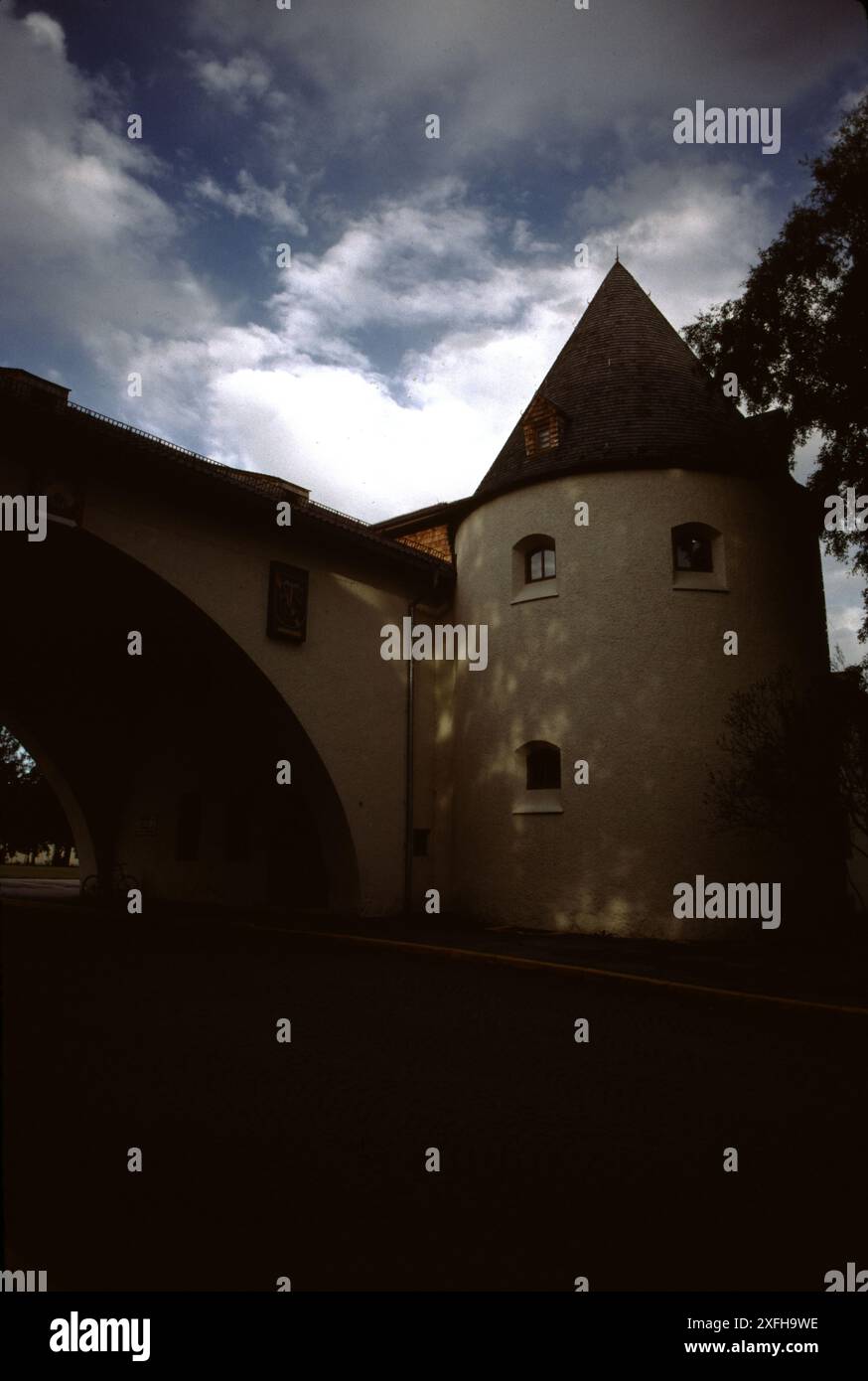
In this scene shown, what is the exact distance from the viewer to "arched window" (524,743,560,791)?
→ 51.2ft

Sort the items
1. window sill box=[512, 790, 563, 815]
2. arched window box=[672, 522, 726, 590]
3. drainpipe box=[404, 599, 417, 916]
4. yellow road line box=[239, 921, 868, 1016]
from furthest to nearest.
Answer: drainpipe box=[404, 599, 417, 916], arched window box=[672, 522, 726, 590], window sill box=[512, 790, 563, 815], yellow road line box=[239, 921, 868, 1016]

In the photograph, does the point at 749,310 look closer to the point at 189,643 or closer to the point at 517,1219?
the point at 189,643

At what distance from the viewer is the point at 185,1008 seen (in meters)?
7.26

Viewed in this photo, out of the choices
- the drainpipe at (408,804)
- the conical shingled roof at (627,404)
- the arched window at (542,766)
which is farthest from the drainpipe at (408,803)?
the conical shingled roof at (627,404)

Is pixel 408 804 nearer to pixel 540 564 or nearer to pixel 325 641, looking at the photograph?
pixel 325 641

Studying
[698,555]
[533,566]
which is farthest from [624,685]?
[533,566]

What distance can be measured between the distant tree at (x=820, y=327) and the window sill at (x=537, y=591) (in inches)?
182

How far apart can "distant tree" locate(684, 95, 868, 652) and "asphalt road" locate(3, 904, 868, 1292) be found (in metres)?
9.76

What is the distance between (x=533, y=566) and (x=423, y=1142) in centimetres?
1349

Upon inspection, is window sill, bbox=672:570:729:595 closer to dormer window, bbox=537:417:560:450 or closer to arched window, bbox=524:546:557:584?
arched window, bbox=524:546:557:584

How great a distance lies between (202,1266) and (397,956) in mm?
8544

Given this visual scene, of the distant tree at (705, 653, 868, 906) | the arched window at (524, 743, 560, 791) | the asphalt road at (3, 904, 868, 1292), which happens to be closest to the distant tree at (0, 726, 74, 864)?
the arched window at (524, 743, 560, 791)

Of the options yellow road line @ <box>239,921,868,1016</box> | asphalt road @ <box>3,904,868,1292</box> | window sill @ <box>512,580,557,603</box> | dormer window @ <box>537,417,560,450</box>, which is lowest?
yellow road line @ <box>239,921,868,1016</box>

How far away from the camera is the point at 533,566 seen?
54.9 ft
